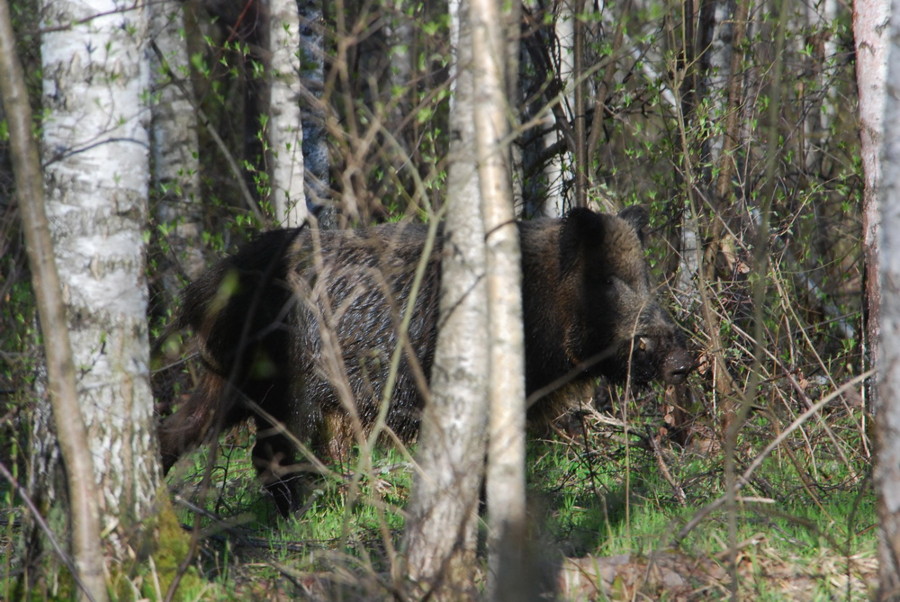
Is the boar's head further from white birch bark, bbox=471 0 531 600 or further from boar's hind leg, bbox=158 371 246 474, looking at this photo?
white birch bark, bbox=471 0 531 600

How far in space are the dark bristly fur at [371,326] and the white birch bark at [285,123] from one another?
1.22 metres

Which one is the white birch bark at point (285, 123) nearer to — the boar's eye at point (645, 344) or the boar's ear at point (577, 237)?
the boar's ear at point (577, 237)

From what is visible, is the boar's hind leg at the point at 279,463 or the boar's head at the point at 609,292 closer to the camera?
the boar's hind leg at the point at 279,463

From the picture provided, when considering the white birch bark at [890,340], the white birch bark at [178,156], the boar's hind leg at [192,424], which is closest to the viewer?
the white birch bark at [890,340]

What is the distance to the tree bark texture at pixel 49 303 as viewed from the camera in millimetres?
3176

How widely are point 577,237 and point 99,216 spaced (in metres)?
3.27

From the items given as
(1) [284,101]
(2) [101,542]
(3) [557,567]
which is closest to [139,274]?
(2) [101,542]

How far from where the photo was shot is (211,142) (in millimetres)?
13648

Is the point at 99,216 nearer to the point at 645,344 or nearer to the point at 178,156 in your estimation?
the point at 645,344

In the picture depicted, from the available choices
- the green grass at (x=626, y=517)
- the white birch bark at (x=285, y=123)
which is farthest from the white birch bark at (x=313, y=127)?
the green grass at (x=626, y=517)

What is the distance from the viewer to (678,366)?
5.80m

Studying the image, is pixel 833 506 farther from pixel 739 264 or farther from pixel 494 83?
pixel 494 83

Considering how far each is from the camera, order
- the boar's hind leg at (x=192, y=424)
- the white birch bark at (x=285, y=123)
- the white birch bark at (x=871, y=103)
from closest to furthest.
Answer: the white birch bark at (x=871, y=103) < the boar's hind leg at (x=192, y=424) < the white birch bark at (x=285, y=123)

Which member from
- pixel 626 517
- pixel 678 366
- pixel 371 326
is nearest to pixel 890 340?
pixel 626 517
